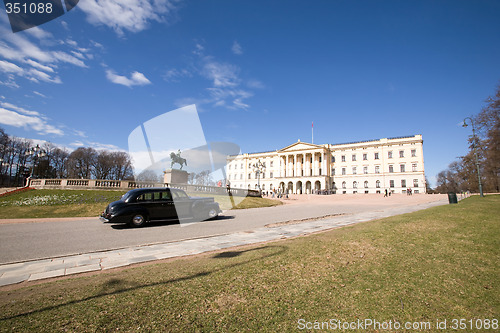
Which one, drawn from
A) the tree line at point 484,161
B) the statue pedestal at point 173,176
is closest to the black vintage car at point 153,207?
the statue pedestal at point 173,176

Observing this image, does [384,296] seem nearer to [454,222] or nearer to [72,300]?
[72,300]

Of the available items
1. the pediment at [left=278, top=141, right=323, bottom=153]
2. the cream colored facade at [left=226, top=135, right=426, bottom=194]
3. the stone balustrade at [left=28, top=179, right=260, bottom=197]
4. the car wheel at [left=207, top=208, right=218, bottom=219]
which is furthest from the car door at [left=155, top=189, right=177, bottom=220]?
the pediment at [left=278, top=141, right=323, bottom=153]

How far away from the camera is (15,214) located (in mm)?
15258

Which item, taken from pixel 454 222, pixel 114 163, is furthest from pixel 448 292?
pixel 114 163

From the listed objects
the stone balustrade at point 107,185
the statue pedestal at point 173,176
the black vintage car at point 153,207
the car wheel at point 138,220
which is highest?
the statue pedestal at point 173,176

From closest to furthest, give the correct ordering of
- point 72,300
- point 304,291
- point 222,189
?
point 72,300 → point 304,291 → point 222,189

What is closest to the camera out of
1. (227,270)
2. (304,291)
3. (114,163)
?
(304,291)

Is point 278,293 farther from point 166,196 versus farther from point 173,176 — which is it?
point 173,176

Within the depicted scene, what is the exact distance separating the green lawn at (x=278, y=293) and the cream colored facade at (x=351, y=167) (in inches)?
2354

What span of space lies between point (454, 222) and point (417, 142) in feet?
240

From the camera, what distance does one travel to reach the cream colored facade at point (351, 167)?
67.4 metres

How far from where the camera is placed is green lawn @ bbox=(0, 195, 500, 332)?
2.53m

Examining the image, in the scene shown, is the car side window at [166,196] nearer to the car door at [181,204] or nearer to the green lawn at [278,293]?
the car door at [181,204]

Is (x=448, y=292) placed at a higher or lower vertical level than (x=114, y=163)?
lower
